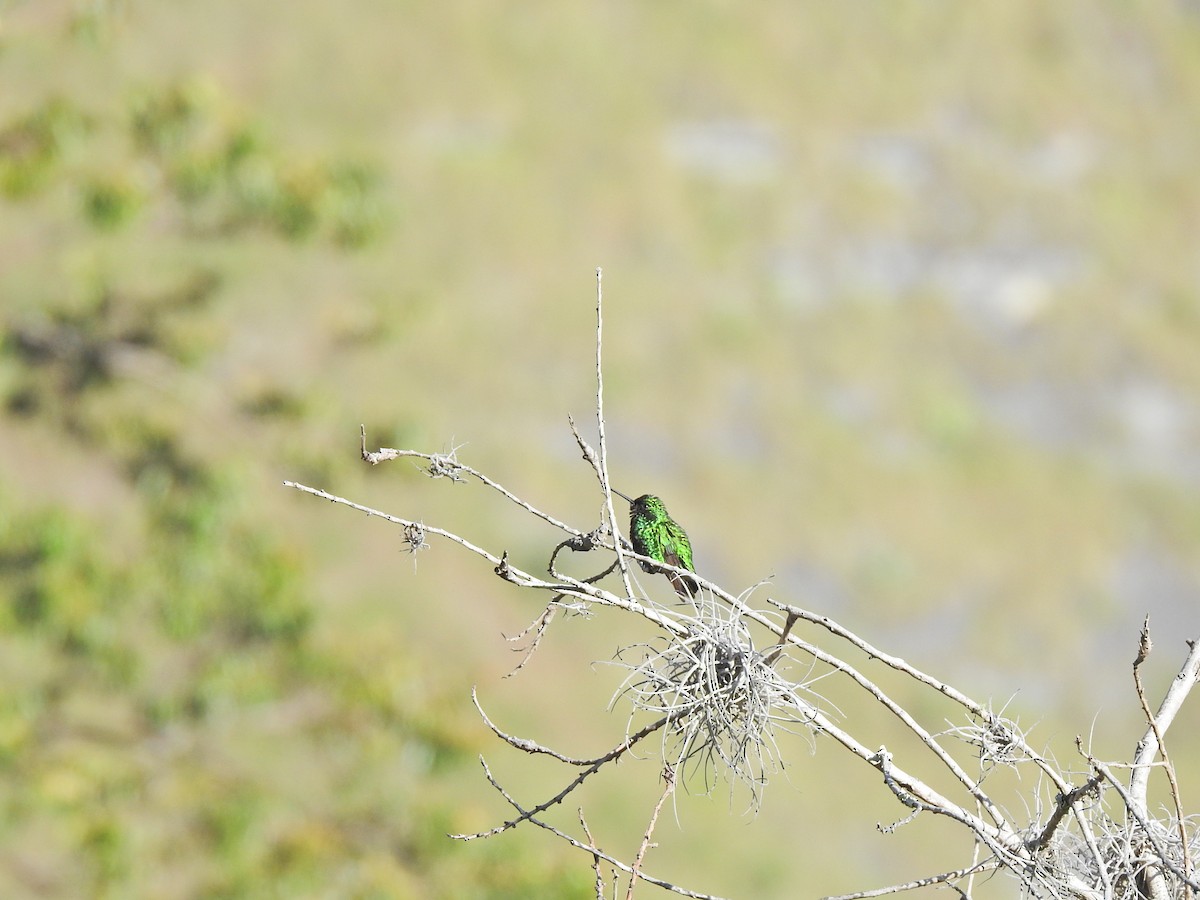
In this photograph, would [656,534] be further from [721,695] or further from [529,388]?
[529,388]

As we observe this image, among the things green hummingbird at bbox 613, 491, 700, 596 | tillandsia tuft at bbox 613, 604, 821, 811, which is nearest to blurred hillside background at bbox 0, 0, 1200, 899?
green hummingbird at bbox 613, 491, 700, 596

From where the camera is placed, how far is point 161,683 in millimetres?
6434

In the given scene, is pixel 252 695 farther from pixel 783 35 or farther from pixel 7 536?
pixel 783 35

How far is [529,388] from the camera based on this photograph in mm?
8109

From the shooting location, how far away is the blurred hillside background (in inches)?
253

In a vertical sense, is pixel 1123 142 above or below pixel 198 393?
above

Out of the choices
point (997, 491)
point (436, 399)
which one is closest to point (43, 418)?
point (436, 399)

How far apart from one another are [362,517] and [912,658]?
351cm

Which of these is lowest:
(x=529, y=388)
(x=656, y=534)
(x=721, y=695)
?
(x=721, y=695)

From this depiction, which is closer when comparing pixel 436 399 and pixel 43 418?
pixel 43 418

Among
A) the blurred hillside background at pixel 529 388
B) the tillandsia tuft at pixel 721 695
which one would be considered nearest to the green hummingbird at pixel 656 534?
the tillandsia tuft at pixel 721 695

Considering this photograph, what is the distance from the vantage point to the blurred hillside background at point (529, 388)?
6.43m

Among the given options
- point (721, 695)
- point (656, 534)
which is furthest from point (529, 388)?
point (721, 695)

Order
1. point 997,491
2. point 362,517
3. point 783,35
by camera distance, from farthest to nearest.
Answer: point 783,35, point 997,491, point 362,517
